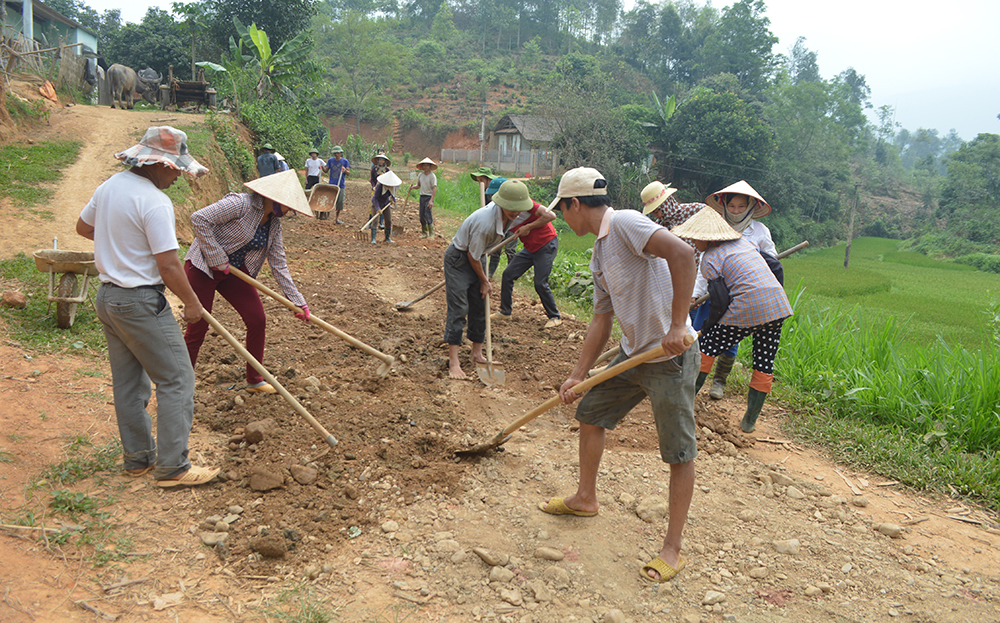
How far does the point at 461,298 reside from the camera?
477 cm

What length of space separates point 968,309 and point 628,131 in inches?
645

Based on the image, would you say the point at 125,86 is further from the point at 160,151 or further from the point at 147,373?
the point at 147,373

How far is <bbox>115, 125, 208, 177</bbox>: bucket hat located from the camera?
8.64 ft

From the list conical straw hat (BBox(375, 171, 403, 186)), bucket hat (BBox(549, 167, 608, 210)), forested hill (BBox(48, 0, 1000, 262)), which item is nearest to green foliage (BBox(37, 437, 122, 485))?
bucket hat (BBox(549, 167, 608, 210))

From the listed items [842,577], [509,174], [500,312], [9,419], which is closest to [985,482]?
[842,577]

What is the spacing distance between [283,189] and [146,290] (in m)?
1.09

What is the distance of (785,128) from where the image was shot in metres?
36.0

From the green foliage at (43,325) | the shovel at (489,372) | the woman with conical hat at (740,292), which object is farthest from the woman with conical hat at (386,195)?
the woman with conical hat at (740,292)

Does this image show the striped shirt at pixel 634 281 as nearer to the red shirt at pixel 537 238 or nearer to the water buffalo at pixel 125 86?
the red shirt at pixel 537 238

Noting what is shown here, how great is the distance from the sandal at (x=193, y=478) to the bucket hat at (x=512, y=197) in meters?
2.49

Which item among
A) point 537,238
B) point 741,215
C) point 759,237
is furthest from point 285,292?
point 759,237

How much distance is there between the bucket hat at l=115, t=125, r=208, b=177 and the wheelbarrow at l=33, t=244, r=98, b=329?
2354 mm

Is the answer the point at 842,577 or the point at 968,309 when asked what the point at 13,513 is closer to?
the point at 842,577

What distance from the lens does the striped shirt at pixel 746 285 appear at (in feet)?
12.8
